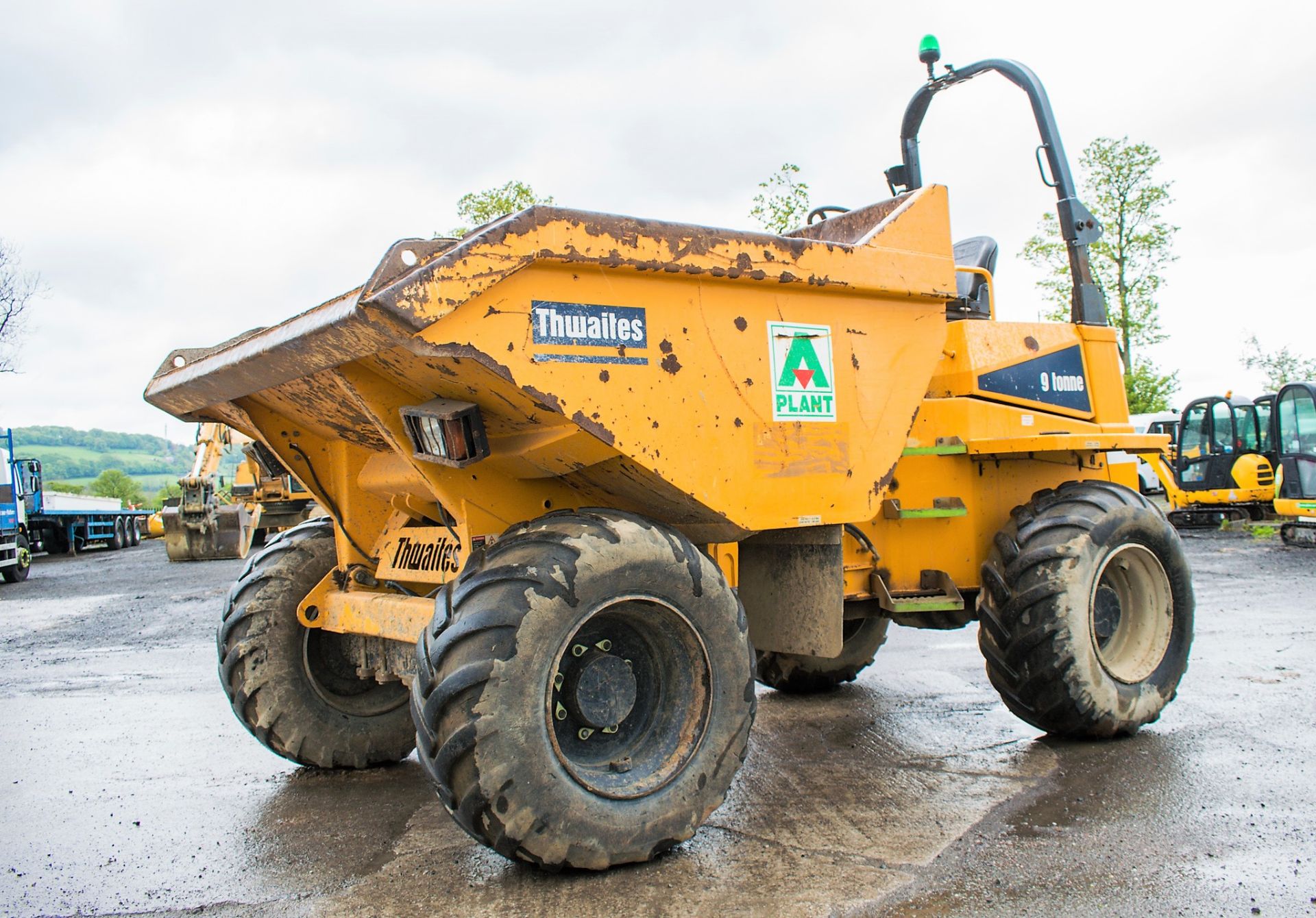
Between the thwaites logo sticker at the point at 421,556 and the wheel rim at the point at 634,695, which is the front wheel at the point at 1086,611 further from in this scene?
the thwaites logo sticker at the point at 421,556

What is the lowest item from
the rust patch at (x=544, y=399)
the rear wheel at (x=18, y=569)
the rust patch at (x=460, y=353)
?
the rear wheel at (x=18, y=569)

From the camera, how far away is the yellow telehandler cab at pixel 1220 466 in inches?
784

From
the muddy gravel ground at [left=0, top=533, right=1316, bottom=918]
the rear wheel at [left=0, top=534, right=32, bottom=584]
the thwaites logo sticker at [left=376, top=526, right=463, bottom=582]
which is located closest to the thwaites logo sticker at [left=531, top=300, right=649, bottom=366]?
the thwaites logo sticker at [left=376, top=526, right=463, bottom=582]

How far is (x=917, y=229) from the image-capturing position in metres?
4.54

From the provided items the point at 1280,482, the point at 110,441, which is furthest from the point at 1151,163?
the point at 110,441

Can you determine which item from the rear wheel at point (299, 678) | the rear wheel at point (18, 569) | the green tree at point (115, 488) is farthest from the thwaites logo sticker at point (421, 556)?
the green tree at point (115, 488)

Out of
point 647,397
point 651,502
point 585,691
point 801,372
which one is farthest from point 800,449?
point 585,691

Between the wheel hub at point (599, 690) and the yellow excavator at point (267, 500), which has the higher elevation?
the yellow excavator at point (267, 500)

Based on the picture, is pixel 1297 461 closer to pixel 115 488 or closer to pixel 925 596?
pixel 925 596

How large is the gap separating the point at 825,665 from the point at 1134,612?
1.73 meters

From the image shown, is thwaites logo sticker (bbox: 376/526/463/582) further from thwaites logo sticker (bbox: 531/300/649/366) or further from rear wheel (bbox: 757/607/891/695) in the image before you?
rear wheel (bbox: 757/607/891/695)

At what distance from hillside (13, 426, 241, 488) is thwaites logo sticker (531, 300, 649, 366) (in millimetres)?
98176

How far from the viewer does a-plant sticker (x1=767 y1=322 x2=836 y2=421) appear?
4016mm

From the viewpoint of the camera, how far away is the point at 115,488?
184 ft
